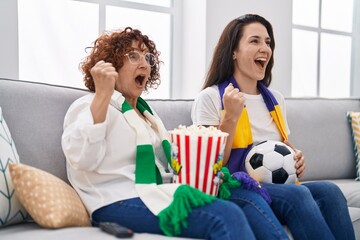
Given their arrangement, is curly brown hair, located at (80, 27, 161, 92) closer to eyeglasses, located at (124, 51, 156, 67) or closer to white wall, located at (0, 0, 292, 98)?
eyeglasses, located at (124, 51, 156, 67)

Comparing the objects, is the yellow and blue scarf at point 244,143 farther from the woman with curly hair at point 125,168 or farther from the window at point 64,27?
the window at point 64,27

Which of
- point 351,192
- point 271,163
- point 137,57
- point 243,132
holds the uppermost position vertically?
point 137,57

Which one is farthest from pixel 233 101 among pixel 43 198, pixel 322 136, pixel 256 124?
pixel 322 136

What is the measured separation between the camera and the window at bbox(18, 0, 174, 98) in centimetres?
268

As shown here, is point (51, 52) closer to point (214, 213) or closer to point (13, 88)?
point (13, 88)

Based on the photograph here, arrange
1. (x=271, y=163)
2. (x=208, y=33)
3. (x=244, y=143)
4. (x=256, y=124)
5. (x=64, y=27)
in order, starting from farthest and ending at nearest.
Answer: (x=208, y=33) → (x=64, y=27) → (x=256, y=124) → (x=244, y=143) → (x=271, y=163)

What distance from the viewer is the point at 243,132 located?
216 cm

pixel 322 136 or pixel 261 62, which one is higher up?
pixel 261 62

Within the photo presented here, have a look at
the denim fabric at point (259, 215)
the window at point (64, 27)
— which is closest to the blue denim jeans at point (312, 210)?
the denim fabric at point (259, 215)

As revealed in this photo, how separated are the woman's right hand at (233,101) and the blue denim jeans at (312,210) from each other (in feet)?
1.01

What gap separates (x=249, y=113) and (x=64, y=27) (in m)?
1.20

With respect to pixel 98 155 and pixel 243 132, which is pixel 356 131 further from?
pixel 98 155

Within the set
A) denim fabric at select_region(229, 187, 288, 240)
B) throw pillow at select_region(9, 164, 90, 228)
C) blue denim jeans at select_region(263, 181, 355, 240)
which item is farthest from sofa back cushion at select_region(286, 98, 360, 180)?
throw pillow at select_region(9, 164, 90, 228)

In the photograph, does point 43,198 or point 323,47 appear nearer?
point 43,198
